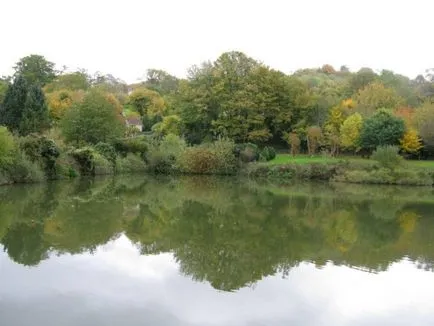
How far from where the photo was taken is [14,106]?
38312 mm

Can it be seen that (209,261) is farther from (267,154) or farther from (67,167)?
(267,154)

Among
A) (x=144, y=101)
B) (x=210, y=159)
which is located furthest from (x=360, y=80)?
(x=144, y=101)

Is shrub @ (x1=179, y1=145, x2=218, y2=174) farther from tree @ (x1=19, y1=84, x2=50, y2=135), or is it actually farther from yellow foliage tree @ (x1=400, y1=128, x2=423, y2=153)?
yellow foliage tree @ (x1=400, y1=128, x2=423, y2=153)

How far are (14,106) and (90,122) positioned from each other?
6.03m

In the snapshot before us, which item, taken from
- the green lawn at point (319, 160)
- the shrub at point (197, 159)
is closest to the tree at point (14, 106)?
the shrub at point (197, 159)

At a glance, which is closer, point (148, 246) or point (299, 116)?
point (148, 246)

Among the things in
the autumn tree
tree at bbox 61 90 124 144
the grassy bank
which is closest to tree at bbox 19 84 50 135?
tree at bbox 61 90 124 144

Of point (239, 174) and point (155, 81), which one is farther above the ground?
point (155, 81)

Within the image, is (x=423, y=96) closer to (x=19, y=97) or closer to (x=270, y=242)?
(x=19, y=97)

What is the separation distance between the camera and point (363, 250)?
1495 cm

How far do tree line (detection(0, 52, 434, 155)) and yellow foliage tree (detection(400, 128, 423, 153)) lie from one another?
0.07 metres

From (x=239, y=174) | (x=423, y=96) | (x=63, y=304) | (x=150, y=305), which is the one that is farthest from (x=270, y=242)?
(x=423, y=96)

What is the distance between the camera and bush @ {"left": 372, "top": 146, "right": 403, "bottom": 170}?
112ft

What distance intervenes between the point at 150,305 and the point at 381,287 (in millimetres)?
5277
